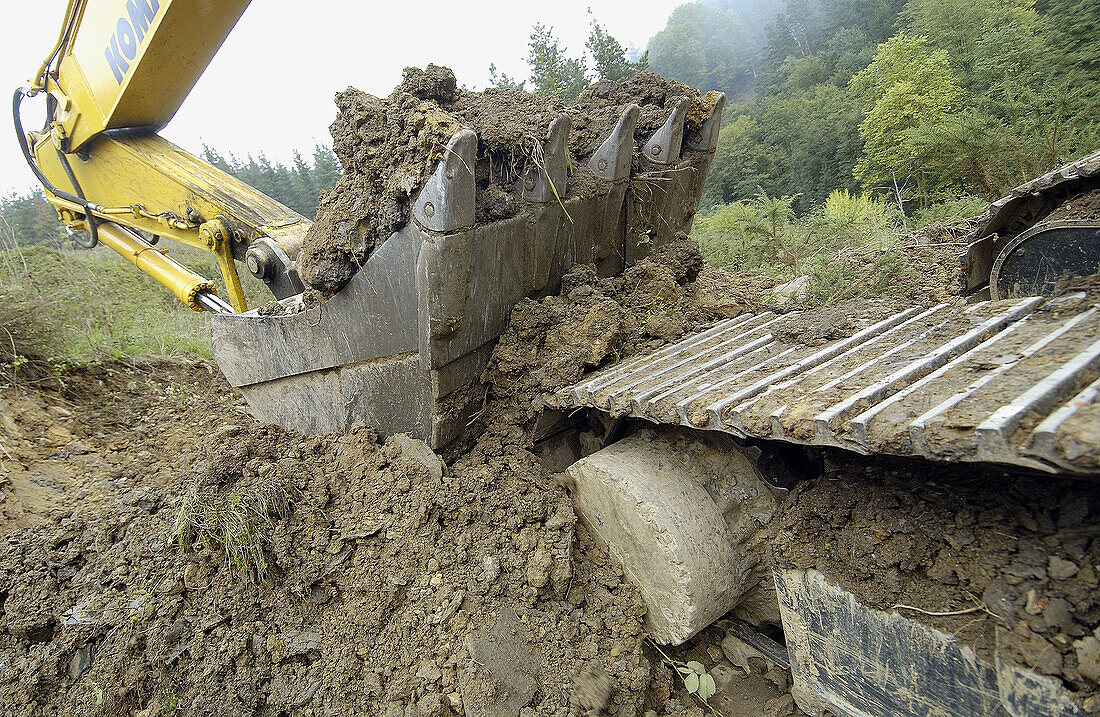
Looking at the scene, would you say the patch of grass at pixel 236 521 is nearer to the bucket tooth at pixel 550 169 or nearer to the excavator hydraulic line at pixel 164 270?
the excavator hydraulic line at pixel 164 270

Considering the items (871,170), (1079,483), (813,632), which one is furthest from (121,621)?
(871,170)

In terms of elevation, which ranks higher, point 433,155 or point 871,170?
point 433,155

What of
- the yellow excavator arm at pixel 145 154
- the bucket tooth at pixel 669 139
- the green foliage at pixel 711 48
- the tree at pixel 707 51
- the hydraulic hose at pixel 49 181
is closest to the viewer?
the bucket tooth at pixel 669 139

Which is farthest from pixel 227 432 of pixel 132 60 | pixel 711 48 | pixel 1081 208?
pixel 711 48

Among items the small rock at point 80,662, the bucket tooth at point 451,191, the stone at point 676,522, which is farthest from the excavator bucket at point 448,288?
the small rock at point 80,662

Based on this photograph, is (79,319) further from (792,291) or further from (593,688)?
(792,291)

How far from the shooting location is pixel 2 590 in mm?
2387

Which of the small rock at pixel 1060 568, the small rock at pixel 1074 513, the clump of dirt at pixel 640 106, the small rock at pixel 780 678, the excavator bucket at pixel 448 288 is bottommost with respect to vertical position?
the small rock at pixel 780 678

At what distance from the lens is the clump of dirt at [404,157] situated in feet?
7.30

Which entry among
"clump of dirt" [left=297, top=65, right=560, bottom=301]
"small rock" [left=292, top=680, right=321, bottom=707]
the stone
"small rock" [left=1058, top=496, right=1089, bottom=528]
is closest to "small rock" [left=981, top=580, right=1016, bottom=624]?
"small rock" [left=1058, top=496, right=1089, bottom=528]

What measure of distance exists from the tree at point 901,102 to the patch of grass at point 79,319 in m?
21.9

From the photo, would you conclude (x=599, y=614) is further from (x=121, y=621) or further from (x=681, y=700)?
(x=121, y=621)

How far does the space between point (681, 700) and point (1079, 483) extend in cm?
160

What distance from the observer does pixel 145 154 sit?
3.72 meters
